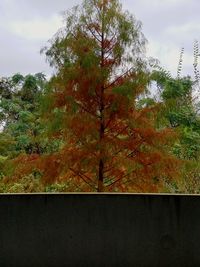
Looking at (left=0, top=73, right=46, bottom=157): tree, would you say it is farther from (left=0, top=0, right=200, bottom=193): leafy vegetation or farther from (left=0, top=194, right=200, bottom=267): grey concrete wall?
(left=0, top=194, right=200, bottom=267): grey concrete wall

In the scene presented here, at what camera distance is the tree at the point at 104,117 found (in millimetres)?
7551

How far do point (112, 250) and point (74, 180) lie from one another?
166 inches

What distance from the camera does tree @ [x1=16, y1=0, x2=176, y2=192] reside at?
755cm

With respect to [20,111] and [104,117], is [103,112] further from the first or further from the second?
[20,111]

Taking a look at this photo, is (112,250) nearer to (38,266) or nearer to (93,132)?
(38,266)

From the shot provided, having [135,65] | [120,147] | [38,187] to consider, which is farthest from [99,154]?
[38,187]

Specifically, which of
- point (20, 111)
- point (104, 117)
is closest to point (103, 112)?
point (104, 117)

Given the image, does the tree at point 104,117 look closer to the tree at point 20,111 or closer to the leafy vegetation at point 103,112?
the leafy vegetation at point 103,112

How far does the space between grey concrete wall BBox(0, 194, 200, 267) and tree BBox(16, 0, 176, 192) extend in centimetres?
340

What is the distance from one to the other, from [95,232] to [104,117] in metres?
3.88

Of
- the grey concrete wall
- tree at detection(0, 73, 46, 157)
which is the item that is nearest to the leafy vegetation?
the grey concrete wall

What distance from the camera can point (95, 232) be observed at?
403cm

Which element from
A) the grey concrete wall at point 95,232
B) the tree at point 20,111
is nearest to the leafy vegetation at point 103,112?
the grey concrete wall at point 95,232

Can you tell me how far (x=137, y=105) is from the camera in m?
7.86
